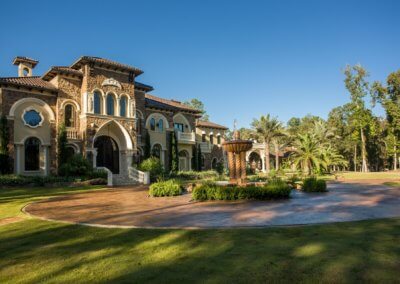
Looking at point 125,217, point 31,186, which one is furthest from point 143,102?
point 125,217

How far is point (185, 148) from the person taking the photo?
4109 cm

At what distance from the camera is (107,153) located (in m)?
32.0

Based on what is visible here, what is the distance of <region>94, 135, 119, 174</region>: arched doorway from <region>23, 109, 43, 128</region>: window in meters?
5.52

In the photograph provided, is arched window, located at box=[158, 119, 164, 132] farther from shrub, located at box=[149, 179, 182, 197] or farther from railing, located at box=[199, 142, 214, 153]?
shrub, located at box=[149, 179, 182, 197]

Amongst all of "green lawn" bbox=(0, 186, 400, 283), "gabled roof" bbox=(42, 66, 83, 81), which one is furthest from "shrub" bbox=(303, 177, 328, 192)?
"gabled roof" bbox=(42, 66, 83, 81)

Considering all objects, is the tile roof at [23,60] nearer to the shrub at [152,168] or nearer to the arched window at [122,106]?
the arched window at [122,106]

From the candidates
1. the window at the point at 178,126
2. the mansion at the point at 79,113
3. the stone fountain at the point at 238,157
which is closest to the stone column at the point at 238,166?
the stone fountain at the point at 238,157

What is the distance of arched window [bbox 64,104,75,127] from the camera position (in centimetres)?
2873

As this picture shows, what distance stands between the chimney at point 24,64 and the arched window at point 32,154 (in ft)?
33.2

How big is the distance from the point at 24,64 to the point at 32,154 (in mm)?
11998

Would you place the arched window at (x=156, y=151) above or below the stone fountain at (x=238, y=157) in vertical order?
above

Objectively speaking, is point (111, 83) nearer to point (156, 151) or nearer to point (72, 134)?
point (72, 134)

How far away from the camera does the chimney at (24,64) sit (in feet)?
108

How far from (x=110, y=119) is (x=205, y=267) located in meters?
26.8
